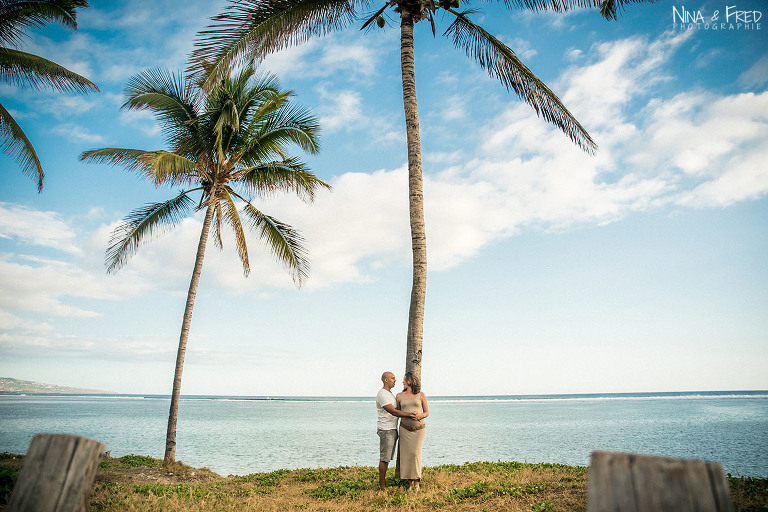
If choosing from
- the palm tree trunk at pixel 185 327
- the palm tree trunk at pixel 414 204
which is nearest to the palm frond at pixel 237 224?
the palm tree trunk at pixel 185 327

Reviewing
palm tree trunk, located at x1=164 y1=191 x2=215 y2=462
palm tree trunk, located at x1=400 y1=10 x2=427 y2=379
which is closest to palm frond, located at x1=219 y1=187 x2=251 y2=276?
palm tree trunk, located at x1=164 y1=191 x2=215 y2=462

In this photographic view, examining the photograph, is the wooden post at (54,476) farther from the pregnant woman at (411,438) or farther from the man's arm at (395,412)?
the pregnant woman at (411,438)

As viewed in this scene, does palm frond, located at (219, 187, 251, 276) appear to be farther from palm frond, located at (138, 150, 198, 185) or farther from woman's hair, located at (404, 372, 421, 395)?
woman's hair, located at (404, 372, 421, 395)

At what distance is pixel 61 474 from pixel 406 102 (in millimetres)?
8320

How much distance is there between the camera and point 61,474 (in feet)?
8.81

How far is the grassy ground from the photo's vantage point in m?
6.34

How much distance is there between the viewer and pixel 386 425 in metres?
7.52

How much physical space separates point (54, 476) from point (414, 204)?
7.02m

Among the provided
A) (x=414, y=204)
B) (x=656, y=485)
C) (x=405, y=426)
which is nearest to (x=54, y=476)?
(x=656, y=485)

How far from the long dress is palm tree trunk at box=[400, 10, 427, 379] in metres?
0.68

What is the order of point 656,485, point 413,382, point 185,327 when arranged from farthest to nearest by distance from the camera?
point 185,327, point 413,382, point 656,485

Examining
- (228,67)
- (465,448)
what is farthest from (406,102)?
(465,448)

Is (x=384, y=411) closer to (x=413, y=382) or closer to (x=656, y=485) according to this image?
(x=413, y=382)

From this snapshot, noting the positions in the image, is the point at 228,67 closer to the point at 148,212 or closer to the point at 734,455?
the point at 148,212
